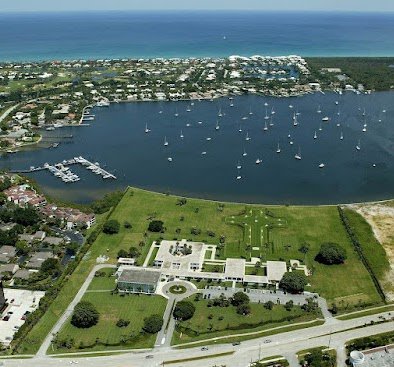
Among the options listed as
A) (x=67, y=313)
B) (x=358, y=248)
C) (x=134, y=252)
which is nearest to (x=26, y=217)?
(x=134, y=252)

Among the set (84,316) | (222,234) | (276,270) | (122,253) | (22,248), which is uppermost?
(84,316)

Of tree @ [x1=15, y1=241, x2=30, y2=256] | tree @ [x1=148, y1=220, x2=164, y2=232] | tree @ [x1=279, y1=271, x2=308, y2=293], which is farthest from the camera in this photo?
tree @ [x1=148, y1=220, x2=164, y2=232]

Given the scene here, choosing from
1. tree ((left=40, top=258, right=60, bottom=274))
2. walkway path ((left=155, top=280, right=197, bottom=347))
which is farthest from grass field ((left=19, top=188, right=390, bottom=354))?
walkway path ((left=155, top=280, right=197, bottom=347))

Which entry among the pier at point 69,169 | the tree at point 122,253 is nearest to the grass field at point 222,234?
the tree at point 122,253

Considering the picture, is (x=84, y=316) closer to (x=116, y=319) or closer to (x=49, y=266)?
(x=116, y=319)

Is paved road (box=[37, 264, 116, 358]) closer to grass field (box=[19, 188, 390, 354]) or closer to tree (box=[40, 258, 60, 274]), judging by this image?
grass field (box=[19, 188, 390, 354])

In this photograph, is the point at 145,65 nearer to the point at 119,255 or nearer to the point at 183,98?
the point at 183,98
